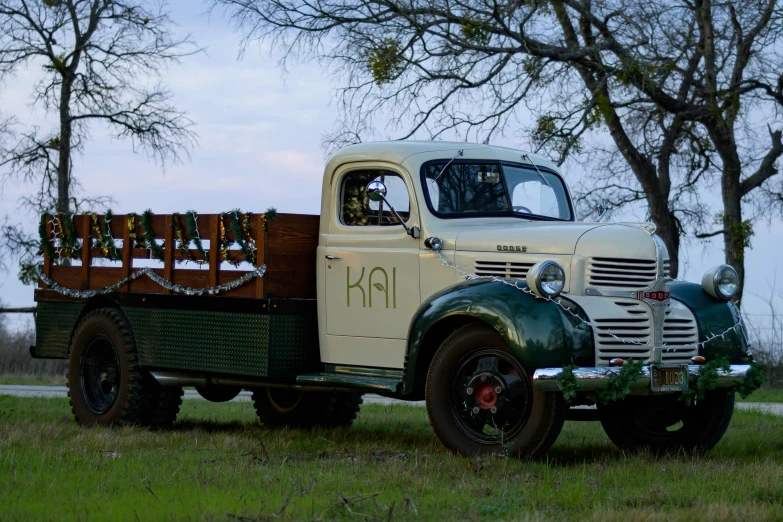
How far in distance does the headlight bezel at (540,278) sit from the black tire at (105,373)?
4244 mm

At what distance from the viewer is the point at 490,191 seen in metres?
8.43

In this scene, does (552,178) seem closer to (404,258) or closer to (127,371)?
(404,258)

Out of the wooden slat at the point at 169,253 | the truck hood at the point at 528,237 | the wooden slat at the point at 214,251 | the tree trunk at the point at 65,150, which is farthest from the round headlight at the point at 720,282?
the tree trunk at the point at 65,150

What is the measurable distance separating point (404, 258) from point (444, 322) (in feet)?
2.34

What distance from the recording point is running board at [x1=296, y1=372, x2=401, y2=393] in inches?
308

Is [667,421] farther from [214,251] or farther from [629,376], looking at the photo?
[214,251]

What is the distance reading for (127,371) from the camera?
9.76 meters

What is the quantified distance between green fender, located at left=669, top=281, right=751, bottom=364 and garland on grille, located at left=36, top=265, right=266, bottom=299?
10.6 ft

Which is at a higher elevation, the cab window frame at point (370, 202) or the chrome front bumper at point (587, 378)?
the cab window frame at point (370, 202)

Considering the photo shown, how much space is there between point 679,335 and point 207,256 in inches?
158

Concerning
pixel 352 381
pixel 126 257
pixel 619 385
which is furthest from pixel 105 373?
pixel 619 385

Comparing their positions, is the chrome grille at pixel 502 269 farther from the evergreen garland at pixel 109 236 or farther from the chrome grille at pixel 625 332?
the evergreen garland at pixel 109 236

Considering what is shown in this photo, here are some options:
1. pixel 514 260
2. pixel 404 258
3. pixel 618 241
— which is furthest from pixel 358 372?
pixel 618 241

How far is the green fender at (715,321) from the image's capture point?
7.77 metres
